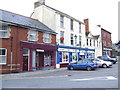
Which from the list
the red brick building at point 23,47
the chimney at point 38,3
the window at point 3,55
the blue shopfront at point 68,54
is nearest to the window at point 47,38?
the red brick building at point 23,47

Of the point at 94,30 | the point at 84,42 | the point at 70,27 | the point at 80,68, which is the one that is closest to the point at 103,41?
the point at 94,30

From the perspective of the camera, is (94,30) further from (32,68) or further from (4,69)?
(4,69)

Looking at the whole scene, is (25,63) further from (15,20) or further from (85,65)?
(85,65)

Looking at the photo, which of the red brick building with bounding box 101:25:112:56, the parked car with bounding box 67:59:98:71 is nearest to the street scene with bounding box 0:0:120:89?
the parked car with bounding box 67:59:98:71

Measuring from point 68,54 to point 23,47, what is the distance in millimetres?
10776

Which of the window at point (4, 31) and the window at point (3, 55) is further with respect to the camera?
the window at point (4, 31)

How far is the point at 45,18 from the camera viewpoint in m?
25.8

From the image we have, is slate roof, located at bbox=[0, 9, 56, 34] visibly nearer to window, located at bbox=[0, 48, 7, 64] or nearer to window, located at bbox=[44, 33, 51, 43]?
window, located at bbox=[44, 33, 51, 43]

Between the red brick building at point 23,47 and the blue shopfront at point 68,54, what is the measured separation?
1.48 metres

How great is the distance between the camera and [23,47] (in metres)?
17.8

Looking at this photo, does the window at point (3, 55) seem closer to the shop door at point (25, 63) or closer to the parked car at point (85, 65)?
the shop door at point (25, 63)

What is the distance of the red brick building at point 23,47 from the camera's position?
54.1 ft

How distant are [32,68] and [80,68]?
6.68m

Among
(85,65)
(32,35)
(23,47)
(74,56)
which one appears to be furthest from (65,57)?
(23,47)
